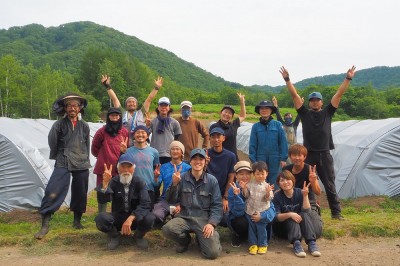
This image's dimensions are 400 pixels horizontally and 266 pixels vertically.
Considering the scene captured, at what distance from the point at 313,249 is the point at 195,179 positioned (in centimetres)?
181

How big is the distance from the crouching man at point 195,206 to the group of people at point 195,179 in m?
0.01

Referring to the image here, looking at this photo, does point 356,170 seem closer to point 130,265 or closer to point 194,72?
point 130,265

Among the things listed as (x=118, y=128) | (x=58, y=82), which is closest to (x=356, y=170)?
(x=118, y=128)

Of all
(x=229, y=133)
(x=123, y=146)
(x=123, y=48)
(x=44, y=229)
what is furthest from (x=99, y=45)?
(x=44, y=229)

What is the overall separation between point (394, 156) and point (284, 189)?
18.8ft

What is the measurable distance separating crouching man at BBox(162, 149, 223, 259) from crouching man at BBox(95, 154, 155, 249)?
1.09ft

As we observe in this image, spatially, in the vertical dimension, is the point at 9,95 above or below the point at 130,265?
above

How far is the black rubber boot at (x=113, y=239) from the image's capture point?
5199mm

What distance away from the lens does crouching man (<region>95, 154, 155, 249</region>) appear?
511 centimetres

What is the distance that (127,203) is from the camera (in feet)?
17.0

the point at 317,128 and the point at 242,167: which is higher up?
the point at 317,128

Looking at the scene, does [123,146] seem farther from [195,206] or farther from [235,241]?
[235,241]

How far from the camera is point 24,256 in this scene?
4.98 m

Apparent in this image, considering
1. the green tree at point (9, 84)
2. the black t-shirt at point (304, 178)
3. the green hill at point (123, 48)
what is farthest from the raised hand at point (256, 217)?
the green hill at point (123, 48)
